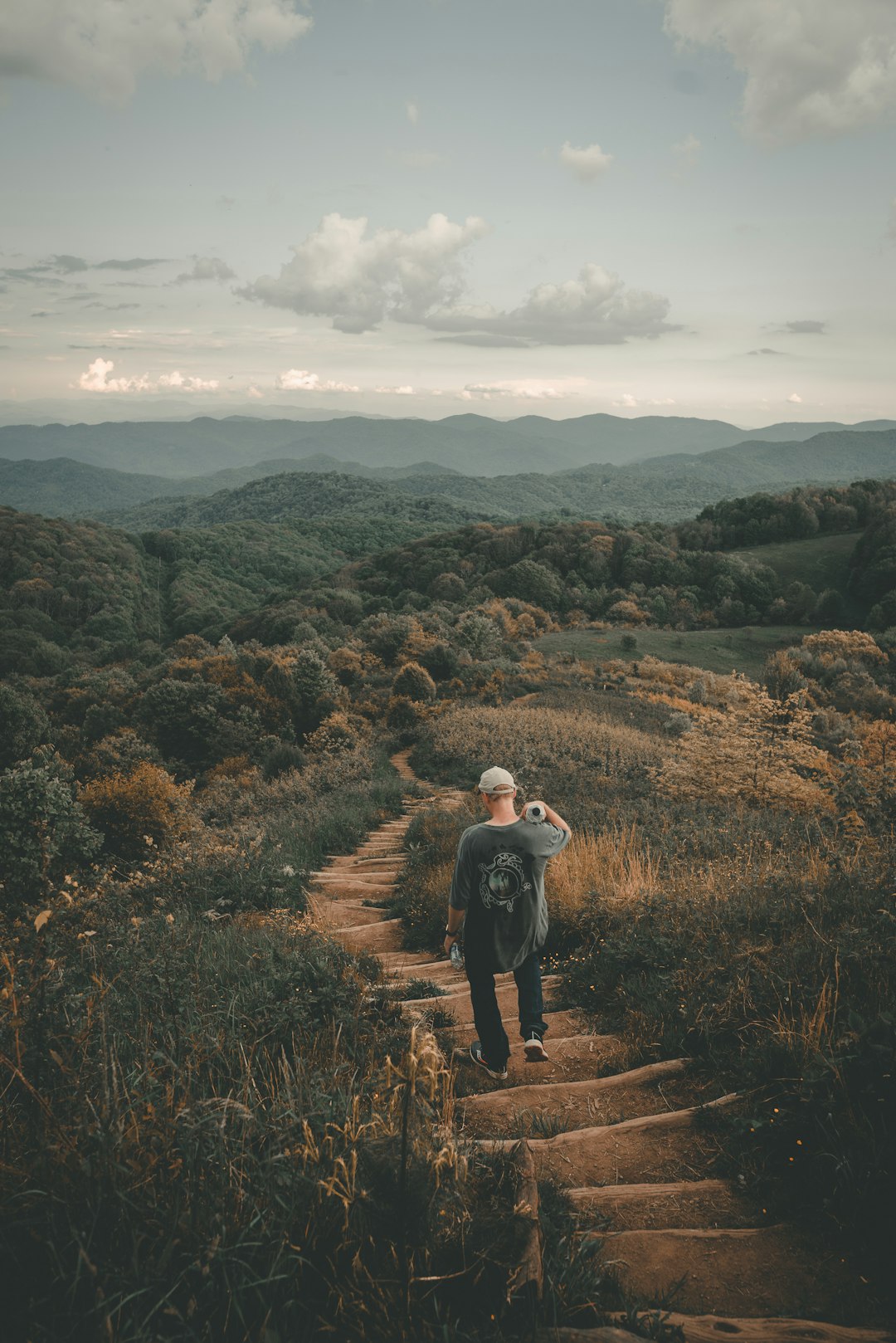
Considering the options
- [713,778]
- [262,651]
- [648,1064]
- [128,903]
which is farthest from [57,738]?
[648,1064]

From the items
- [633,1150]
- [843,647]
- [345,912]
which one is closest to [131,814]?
[345,912]

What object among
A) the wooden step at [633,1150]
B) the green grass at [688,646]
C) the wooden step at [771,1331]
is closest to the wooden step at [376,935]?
the wooden step at [633,1150]

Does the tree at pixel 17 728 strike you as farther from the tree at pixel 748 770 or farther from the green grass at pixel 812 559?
the green grass at pixel 812 559

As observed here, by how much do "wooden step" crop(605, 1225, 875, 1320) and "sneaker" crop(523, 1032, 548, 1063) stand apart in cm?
132

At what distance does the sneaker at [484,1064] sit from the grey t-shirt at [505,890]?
44 centimetres

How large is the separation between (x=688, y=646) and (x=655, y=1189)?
132 feet

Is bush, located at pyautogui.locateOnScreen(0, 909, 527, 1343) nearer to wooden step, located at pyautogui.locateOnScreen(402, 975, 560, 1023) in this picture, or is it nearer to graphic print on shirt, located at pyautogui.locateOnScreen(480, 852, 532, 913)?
graphic print on shirt, located at pyautogui.locateOnScreen(480, 852, 532, 913)

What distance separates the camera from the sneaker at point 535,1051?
3715 millimetres

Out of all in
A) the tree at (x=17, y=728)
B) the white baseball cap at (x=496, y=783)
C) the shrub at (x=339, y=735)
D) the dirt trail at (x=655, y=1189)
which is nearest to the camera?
the dirt trail at (x=655, y=1189)

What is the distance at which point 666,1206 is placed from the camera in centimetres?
257

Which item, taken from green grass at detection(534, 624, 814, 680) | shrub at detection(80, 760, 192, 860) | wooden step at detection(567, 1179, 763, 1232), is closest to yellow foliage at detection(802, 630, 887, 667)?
green grass at detection(534, 624, 814, 680)

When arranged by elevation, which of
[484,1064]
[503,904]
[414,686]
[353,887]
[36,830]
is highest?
[503,904]

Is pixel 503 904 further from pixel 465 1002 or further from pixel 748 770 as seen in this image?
pixel 748 770

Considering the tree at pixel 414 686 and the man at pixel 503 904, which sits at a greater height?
the man at pixel 503 904
